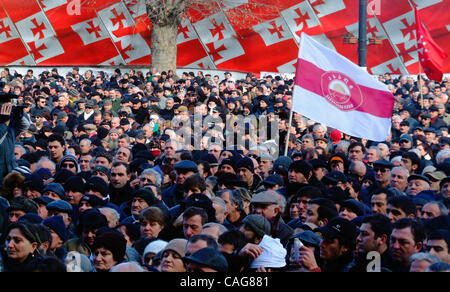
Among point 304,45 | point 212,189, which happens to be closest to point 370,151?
point 304,45

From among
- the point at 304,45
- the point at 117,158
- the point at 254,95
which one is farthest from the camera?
the point at 254,95

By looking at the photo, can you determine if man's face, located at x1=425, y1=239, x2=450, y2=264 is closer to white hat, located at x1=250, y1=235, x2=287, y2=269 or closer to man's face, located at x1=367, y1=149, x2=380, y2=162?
white hat, located at x1=250, y1=235, x2=287, y2=269

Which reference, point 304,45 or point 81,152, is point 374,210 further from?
point 81,152

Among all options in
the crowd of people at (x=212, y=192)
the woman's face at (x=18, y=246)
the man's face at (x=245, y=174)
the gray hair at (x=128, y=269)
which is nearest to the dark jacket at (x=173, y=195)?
the crowd of people at (x=212, y=192)

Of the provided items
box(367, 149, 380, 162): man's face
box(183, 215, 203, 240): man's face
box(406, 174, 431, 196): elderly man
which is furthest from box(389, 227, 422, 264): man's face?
box(367, 149, 380, 162): man's face

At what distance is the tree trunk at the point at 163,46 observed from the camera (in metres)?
21.3

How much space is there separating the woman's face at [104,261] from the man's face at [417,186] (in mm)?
3746

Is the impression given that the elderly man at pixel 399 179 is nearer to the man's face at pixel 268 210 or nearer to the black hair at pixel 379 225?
the man's face at pixel 268 210

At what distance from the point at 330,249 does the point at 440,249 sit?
76 cm

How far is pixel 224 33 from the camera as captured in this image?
24375 mm

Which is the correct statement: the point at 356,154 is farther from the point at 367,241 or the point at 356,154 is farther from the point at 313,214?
the point at 367,241

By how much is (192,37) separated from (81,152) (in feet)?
48.7

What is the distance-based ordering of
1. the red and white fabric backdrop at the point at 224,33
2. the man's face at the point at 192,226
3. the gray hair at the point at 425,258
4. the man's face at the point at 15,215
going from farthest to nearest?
the red and white fabric backdrop at the point at 224,33 → the man's face at the point at 15,215 → the man's face at the point at 192,226 → the gray hair at the point at 425,258

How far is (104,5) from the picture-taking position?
78.3 feet
